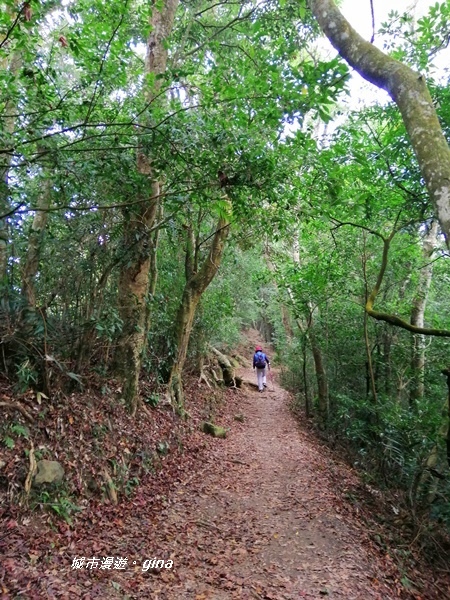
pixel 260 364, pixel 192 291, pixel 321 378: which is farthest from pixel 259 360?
pixel 192 291

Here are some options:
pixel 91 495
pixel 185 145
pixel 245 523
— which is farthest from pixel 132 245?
pixel 245 523

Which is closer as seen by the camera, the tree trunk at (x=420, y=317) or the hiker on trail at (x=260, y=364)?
the tree trunk at (x=420, y=317)

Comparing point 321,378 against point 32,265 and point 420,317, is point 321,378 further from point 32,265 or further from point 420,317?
point 32,265

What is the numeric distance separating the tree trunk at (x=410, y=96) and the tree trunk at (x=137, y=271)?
372 cm

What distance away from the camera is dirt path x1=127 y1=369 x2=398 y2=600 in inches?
150

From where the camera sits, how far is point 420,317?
28.8ft

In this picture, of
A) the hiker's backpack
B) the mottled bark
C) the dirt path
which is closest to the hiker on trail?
the hiker's backpack

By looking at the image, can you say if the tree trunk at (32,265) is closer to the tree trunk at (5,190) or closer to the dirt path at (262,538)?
the tree trunk at (5,190)

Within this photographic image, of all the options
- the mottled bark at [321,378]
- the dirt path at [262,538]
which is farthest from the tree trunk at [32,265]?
the mottled bark at [321,378]

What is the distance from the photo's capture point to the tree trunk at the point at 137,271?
6.50 m

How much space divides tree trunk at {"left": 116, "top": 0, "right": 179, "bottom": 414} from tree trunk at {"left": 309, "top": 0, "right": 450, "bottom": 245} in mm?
3725

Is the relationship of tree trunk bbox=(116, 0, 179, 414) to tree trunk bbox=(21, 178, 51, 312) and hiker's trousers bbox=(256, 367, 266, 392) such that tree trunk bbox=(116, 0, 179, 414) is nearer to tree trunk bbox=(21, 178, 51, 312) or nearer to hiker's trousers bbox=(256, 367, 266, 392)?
tree trunk bbox=(21, 178, 51, 312)

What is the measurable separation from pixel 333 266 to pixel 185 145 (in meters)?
6.16

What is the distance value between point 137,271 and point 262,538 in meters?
4.76
